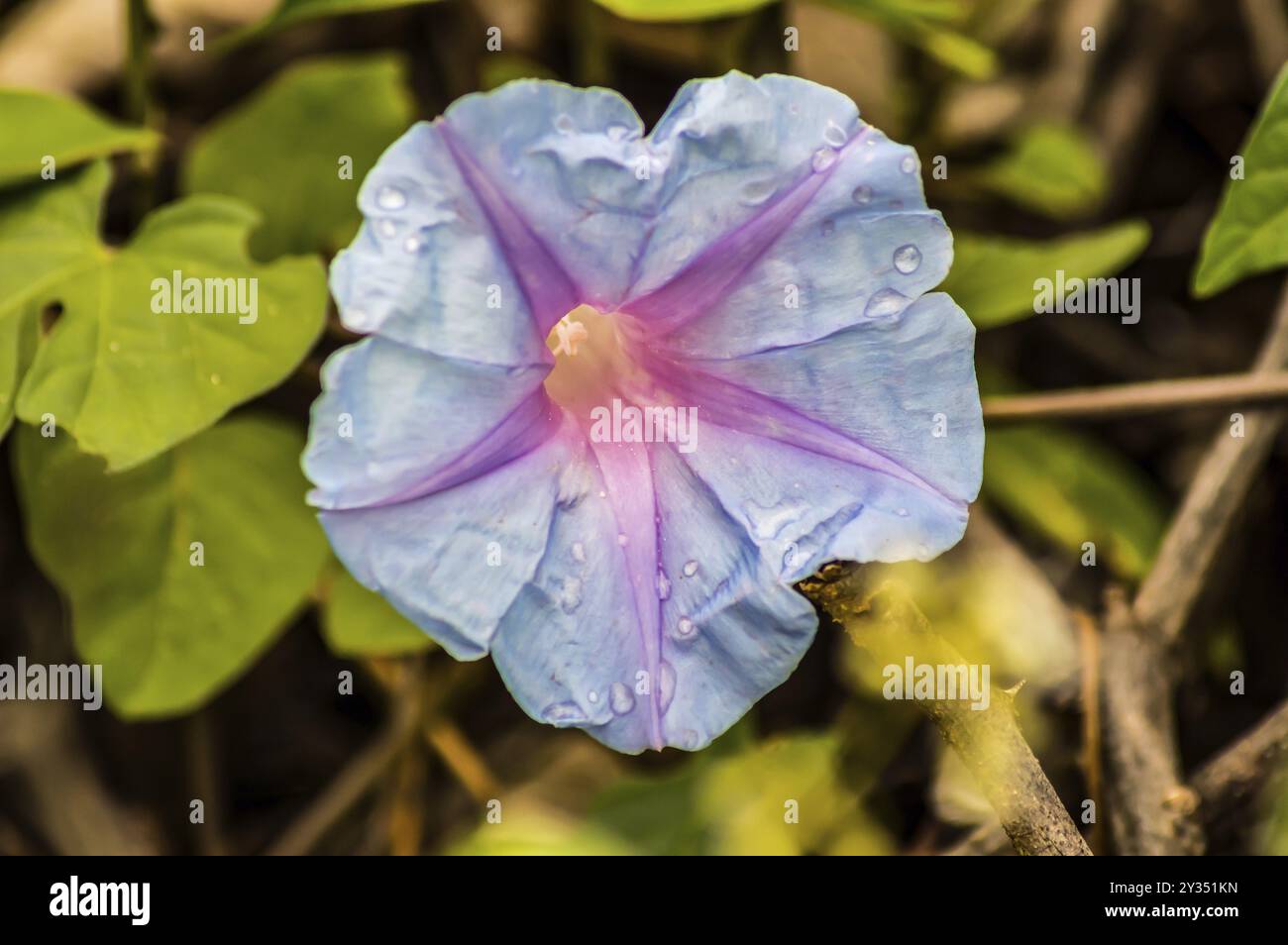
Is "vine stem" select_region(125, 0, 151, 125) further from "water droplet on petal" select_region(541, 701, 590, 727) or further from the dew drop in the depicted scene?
"water droplet on petal" select_region(541, 701, 590, 727)

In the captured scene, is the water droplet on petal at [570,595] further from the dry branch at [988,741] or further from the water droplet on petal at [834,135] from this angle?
the water droplet on petal at [834,135]

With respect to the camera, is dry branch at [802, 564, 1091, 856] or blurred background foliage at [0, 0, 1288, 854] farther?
blurred background foliage at [0, 0, 1288, 854]

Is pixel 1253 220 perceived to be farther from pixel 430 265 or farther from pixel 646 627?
pixel 430 265

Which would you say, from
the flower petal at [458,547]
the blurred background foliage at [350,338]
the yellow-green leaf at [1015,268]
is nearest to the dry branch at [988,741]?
the blurred background foliage at [350,338]

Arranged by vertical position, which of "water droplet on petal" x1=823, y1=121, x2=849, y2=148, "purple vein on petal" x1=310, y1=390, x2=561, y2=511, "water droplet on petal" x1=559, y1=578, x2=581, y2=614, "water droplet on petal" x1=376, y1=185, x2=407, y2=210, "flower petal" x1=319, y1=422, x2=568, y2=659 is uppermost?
"water droplet on petal" x1=823, y1=121, x2=849, y2=148

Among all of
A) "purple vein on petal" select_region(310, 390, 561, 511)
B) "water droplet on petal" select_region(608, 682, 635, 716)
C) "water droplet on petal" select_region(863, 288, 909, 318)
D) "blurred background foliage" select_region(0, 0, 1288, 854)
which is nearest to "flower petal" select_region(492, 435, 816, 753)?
"water droplet on petal" select_region(608, 682, 635, 716)

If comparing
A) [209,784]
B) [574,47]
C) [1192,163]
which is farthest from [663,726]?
[1192,163]
